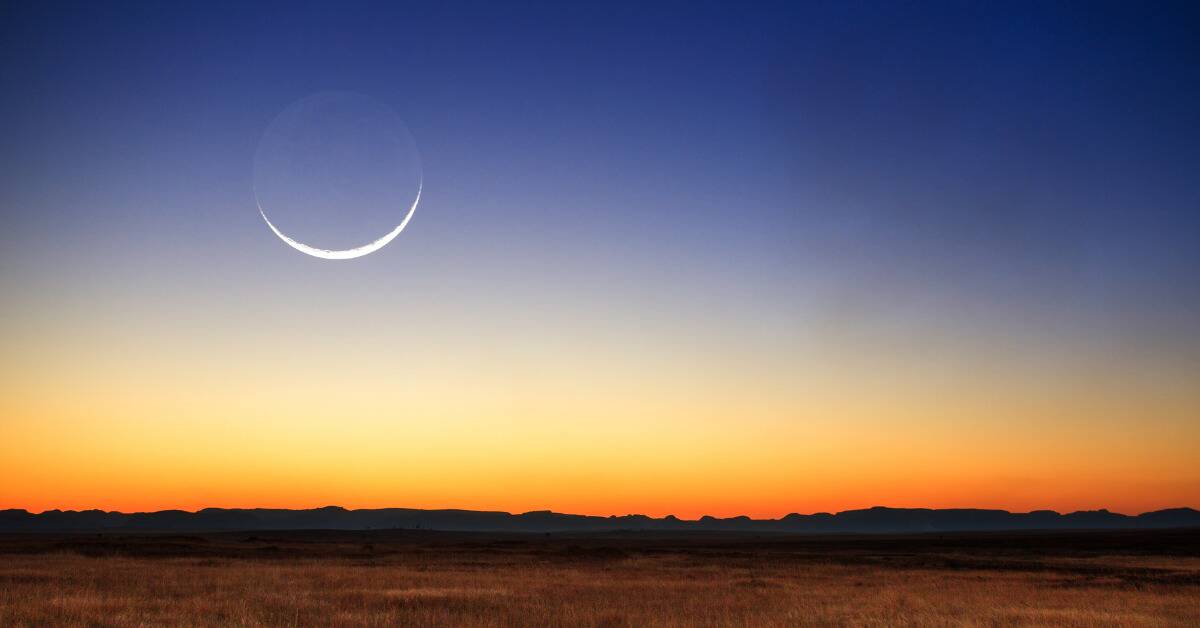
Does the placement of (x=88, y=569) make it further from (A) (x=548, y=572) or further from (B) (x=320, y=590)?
(A) (x=548, y=572)

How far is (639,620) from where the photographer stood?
76.3ft

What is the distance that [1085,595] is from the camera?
103 feet

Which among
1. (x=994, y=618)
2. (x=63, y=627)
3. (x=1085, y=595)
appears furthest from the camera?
(x=1085, y=595)

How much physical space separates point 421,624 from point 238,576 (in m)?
18.6

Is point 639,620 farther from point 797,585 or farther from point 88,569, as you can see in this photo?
point 88,569

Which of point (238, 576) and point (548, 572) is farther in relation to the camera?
point (548, 572)

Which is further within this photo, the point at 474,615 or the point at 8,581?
the point at 8,581

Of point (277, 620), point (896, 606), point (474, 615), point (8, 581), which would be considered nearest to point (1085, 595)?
point (896, 606)

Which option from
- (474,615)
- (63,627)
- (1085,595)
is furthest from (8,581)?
(1085,595)

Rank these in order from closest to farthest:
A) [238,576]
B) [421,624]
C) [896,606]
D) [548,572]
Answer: [421,624] → [896,606] → [238,576] → [548,572]

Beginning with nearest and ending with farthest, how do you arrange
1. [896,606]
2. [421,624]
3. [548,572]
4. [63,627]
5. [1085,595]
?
[63,627]
[421,624]
[896,606]
[1085,595]
[548,572]

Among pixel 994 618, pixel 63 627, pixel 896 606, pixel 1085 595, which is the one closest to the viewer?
pixel 63 627

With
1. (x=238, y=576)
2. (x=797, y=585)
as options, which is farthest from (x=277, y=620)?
(x=797, y=585)

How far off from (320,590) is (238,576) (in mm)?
7612
